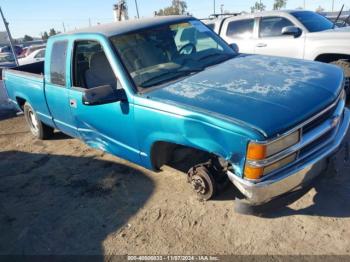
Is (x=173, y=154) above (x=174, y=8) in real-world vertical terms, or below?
above

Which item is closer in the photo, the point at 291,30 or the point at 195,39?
the point at 195,39

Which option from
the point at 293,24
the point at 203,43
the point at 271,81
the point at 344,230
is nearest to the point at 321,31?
the point at 293,24

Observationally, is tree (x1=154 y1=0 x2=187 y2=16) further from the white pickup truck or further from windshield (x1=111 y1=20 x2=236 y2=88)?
windshield (x1=111 y1=20 x2=236 y2=88)

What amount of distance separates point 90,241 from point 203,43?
2585 mm

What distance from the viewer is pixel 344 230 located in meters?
2.90

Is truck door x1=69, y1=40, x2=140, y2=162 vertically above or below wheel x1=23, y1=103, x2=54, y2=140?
above

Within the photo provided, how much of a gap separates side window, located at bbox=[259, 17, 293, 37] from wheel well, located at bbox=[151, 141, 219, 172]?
4511mm

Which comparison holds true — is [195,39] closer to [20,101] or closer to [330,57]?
[330,57]

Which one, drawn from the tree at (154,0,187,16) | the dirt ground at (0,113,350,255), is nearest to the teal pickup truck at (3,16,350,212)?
the dirt ground at (0,113,350,255)

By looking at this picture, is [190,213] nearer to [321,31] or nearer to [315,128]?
[315,128]

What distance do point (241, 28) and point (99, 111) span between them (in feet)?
15.9

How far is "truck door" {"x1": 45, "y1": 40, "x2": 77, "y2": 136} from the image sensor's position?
4.26 meters

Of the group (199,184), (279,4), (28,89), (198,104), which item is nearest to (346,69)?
(199,184)

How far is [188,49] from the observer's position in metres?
3.95
